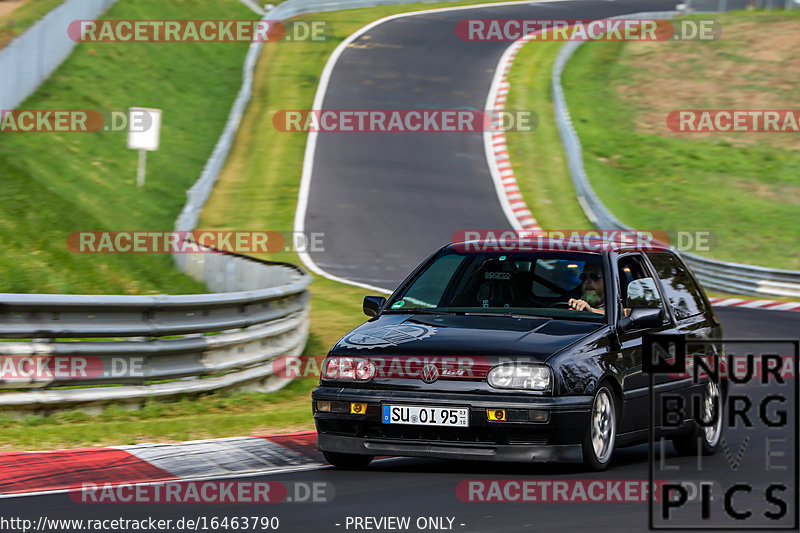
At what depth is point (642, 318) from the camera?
27.2ft

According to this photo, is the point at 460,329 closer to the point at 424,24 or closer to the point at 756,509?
the point at 756,509

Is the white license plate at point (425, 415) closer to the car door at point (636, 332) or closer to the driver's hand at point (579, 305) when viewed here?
the car door at point (636, 332)

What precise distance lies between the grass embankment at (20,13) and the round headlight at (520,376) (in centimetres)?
2421

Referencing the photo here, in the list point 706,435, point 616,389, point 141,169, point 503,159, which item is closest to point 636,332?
point 616,389

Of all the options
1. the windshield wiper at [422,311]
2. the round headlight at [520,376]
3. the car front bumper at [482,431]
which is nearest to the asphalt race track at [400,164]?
the windshield wiper at [422,311]

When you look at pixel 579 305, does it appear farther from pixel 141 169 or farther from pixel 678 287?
pixel 141 169

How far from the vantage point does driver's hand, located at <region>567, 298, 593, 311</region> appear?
332 inches

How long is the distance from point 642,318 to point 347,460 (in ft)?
7.07

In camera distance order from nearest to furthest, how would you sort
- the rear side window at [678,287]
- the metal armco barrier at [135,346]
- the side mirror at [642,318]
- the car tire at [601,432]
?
the car tire at [601,432]
the side mirror at [642,318]
the metal armco barrier at [135,346]
the rear side window at [678,287]

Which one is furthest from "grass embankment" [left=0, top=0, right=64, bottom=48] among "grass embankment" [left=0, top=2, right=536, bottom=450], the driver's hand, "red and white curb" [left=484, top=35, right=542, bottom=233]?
the driver's hand

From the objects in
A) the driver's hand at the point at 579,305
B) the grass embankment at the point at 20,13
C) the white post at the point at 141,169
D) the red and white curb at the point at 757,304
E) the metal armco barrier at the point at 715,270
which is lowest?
the red and white curb at the point at 757,304

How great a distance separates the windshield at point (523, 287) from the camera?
8.47 m

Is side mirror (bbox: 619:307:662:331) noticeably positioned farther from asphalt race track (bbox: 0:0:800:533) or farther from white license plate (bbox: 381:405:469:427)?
white license plate (bbox: 381:405:469:427)

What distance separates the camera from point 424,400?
24.9ft
